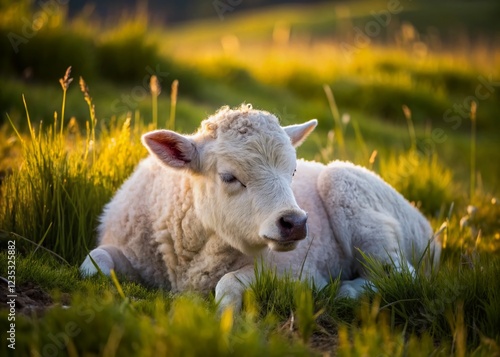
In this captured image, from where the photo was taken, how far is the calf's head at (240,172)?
14.4 feet

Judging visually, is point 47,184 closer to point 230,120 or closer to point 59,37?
point 230,120

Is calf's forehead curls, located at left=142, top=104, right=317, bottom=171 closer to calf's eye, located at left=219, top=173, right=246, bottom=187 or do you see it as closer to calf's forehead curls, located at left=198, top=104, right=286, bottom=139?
calf's forehead curls, located at left=198, top=104, right=286, bottom=139

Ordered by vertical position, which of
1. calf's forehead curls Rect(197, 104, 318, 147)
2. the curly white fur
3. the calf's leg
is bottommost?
the calf's leg

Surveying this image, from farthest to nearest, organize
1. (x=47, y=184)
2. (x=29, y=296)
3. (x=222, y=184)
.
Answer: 1. (x=47, y=184)
2. (x=222, y=184)
3. (x=29, y=296)

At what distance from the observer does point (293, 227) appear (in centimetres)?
418

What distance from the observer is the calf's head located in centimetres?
438

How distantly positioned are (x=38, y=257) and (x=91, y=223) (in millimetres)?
670

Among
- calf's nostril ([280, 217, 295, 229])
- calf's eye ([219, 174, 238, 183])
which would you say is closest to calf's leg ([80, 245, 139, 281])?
calf's eye ([219, 174, 238, 183])

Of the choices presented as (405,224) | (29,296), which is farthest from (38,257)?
(405,224)

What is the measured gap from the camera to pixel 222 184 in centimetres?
463

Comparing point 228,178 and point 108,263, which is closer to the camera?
point 228,178

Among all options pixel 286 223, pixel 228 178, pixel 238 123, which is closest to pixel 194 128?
pixel 238 123

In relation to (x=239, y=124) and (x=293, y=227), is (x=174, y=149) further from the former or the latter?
(x=293, y=227)

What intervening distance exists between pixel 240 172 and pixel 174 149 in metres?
0.57
